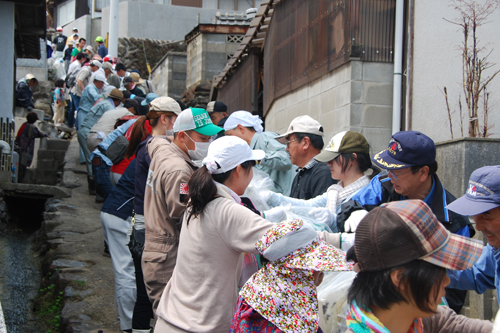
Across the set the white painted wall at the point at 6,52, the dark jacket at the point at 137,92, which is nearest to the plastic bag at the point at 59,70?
the dark jacket at the point at 137,92

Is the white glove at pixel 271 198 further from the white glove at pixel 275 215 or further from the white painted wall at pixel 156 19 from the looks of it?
the white painted wall at pixel 156 19

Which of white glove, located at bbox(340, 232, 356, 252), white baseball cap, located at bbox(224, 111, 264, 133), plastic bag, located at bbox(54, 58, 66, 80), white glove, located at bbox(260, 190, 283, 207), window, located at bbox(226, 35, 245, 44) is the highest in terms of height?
window, located at bbox(226, 35, 245, 44)

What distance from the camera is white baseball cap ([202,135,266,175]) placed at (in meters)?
2.71

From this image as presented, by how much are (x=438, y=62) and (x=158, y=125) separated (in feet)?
10.9

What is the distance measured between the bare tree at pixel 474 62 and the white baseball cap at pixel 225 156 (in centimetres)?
345

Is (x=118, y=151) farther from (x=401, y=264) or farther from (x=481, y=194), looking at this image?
(x=401, y=264)

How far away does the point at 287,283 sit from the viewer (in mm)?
2285

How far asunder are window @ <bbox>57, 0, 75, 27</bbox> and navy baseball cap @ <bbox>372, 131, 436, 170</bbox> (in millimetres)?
37558

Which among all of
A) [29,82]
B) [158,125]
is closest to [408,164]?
[158,125]

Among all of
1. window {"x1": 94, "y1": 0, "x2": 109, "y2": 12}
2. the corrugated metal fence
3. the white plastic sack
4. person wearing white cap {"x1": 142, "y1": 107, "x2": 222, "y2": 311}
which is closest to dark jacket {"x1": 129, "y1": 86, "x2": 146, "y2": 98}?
the corrugated metal fence

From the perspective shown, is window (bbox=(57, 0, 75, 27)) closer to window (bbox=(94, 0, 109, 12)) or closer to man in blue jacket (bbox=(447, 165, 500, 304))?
window (bbox=(94, 0, 109, 12))

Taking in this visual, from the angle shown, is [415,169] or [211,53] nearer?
[415,169]

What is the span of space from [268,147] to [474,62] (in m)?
2.55

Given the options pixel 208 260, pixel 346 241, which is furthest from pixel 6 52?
pixel 346 241
